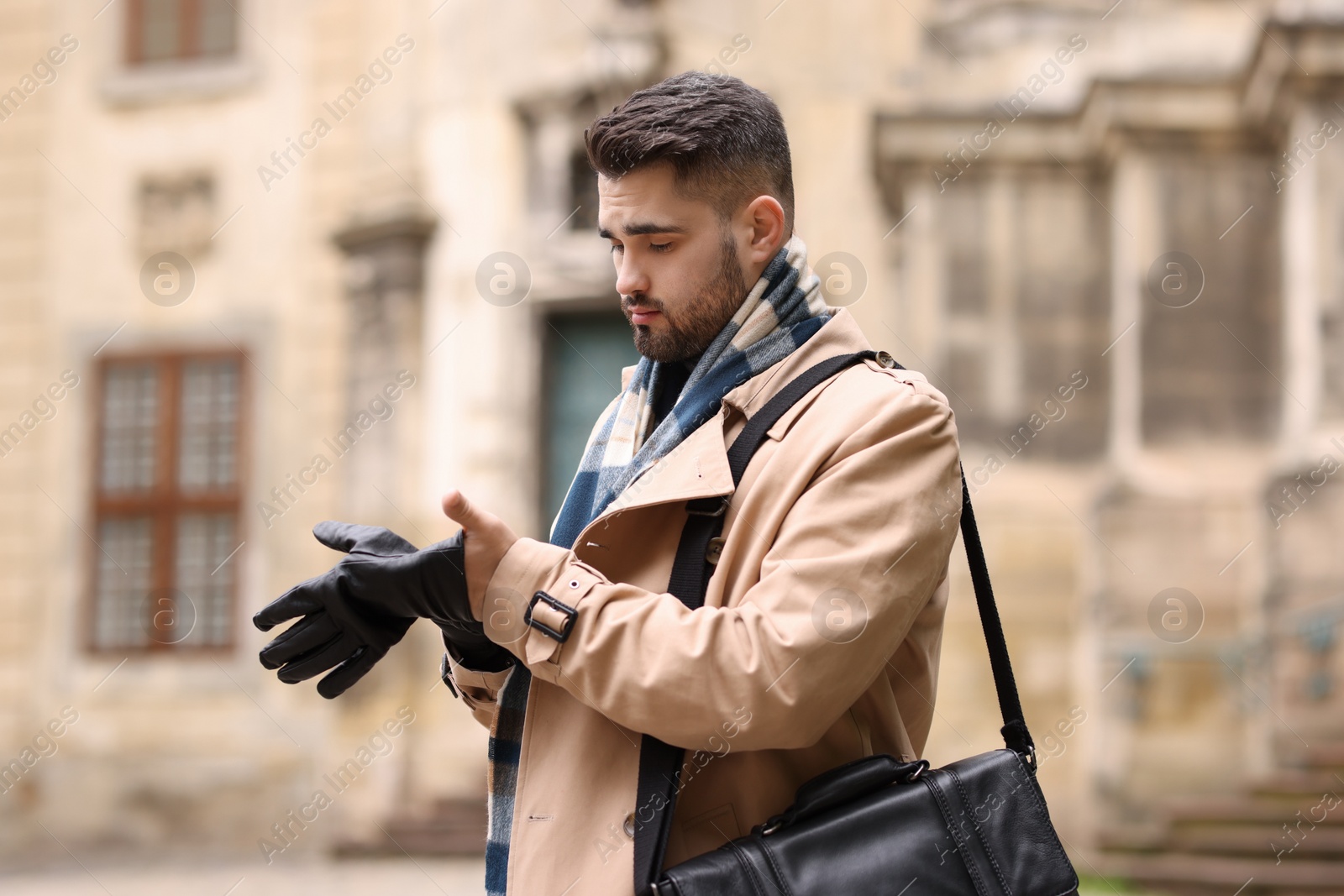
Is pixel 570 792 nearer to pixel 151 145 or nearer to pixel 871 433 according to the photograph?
pixel 871 433

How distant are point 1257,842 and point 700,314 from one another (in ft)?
20.1

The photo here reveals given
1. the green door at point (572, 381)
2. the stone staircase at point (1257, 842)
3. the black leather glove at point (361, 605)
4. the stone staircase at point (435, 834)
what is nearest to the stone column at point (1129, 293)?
the stone staircase at point (1257, 842)

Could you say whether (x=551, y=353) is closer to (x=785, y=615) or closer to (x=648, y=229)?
(x=648, y=229)

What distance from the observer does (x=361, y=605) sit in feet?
5.85

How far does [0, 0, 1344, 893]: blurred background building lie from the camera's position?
802cm

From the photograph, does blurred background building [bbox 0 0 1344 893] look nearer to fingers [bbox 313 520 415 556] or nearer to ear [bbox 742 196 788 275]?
ear [bbox 742 196 788 275]

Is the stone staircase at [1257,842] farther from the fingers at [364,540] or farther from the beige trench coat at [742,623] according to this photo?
the fingers at [364,540]

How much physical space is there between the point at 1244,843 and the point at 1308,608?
1301 millimetres

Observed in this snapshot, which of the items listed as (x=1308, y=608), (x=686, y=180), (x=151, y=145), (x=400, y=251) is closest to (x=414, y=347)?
(x=400, y=251)

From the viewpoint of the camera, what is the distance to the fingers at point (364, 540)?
5.91 ft

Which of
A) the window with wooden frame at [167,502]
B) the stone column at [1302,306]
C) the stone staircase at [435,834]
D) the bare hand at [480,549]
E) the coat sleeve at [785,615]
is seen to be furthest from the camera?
the window with wooden frame at [167,502]

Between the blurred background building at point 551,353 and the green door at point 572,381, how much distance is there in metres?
0.03

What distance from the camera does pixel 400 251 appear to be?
35.6ft

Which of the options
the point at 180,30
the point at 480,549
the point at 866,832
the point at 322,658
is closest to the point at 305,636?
the point at 322,658
